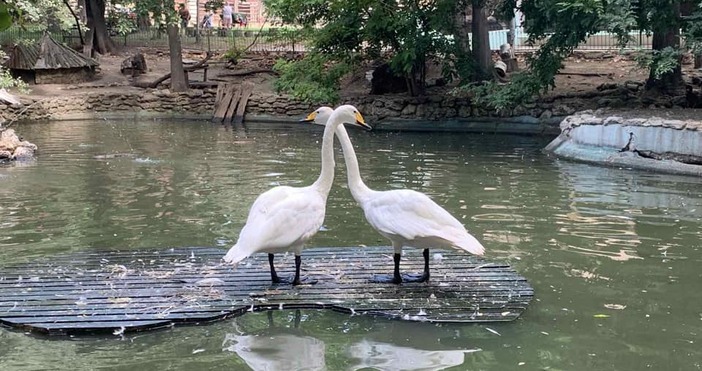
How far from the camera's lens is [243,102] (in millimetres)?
21406

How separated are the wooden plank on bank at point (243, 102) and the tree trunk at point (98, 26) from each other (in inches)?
347

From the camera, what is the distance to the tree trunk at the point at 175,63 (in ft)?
75.4

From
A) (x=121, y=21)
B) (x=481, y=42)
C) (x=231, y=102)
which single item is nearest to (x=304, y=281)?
(x=481, y=42)

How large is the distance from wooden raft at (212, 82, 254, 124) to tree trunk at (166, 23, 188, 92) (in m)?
1.72

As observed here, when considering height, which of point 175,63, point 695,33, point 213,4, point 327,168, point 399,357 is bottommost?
point 399,357

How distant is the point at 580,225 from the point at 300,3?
12027 mm

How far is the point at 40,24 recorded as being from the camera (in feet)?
66.8

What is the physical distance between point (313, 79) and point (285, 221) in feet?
46.3

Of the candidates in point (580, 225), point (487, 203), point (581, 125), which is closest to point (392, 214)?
point (580, 225)

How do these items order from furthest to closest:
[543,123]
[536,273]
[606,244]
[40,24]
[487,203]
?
[40,24]
[543,123]
[487,203]
[606,244]
[536,273]

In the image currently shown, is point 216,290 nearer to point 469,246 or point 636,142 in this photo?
point 469,246

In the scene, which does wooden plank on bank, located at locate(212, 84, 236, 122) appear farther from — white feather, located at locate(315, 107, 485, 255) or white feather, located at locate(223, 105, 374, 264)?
white feather, located at locate(315, 107, 485, 255)

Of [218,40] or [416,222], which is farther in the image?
[218,40]

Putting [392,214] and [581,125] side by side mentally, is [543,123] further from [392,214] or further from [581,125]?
[392,214]
